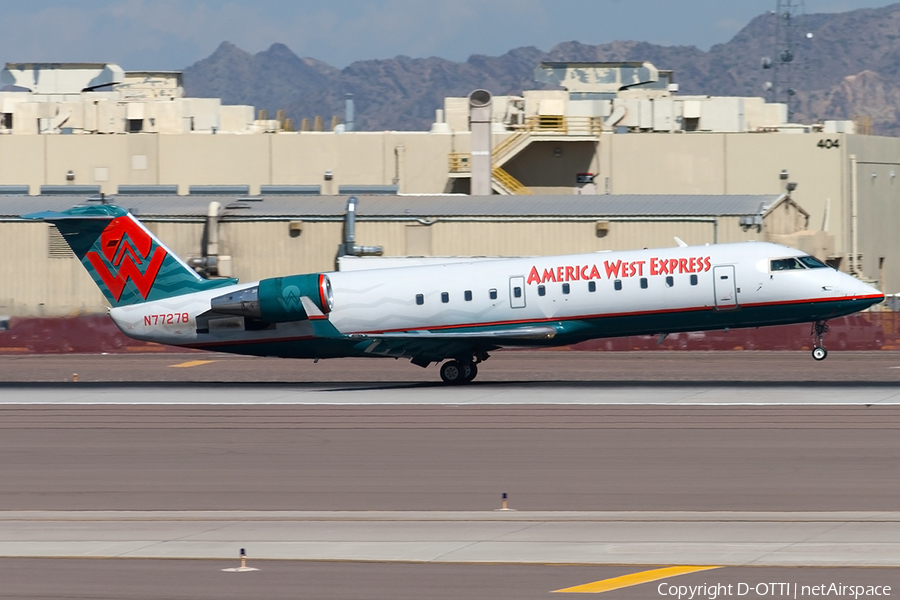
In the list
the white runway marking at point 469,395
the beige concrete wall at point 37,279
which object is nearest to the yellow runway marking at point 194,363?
the white runway marking at point 469,395

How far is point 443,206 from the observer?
51.5 meters

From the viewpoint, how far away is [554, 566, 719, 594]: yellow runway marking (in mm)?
12005

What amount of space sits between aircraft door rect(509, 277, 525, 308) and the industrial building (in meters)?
17.8

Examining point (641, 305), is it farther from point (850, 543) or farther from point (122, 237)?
point (850, 543)

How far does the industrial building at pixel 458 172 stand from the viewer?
1961 inches

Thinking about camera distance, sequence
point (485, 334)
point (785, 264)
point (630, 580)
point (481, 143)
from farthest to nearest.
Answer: point (481, 143) < point (485, 334) < point (785, 264) < point (630, 580)

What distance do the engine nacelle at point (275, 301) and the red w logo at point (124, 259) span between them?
206 centimetres

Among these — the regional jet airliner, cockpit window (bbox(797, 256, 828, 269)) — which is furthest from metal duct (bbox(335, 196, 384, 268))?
cockpit window (bbox(797, 256, 828, 269))

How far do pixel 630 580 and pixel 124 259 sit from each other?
2291 centimetres

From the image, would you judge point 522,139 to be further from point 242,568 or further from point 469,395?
point 242,568

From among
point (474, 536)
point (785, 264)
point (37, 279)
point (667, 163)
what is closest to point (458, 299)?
point (785, 264)

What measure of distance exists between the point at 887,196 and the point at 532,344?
44254 millimetres

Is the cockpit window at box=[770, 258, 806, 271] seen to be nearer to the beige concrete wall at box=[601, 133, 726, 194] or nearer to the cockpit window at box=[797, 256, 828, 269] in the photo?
the cockpit window at box=[797, 256, 828, 269]

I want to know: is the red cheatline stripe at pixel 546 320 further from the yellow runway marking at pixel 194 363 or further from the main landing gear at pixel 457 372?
the yellow runway marking at pixel 194 363
